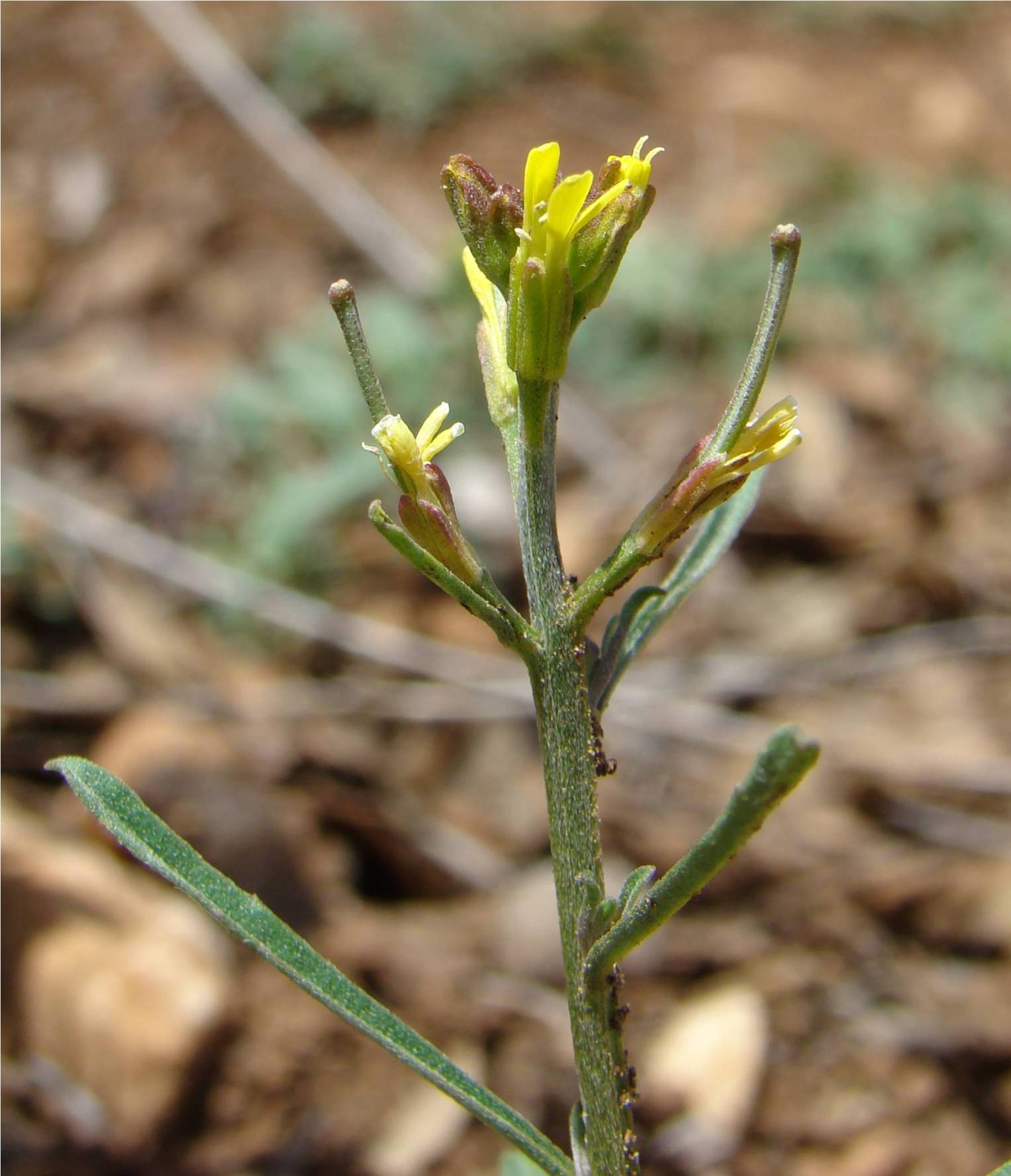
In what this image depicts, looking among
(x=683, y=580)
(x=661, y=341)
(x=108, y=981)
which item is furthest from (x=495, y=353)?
(x=661, y=341)

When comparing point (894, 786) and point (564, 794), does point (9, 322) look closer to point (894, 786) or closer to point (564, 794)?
point (894, 786)

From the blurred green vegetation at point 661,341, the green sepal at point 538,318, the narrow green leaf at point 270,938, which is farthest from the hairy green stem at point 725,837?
the blurred green vegetation at point 661,341

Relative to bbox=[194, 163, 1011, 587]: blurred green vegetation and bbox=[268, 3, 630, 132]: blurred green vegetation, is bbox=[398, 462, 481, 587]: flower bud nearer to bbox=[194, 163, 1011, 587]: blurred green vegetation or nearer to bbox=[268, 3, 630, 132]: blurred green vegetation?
bbox=[194, 163, 1011, 587]: blurred green vegetation

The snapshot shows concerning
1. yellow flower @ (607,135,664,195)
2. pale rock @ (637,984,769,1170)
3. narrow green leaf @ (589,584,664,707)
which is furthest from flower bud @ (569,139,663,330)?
pale rock @ (637,984,769,1170)

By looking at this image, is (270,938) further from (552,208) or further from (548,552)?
(552,208)

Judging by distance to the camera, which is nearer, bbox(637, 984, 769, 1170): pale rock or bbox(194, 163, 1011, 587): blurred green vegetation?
bbox(637, 984, 769, 1170): pale rock

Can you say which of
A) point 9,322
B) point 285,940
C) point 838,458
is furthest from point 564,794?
point 9,322
